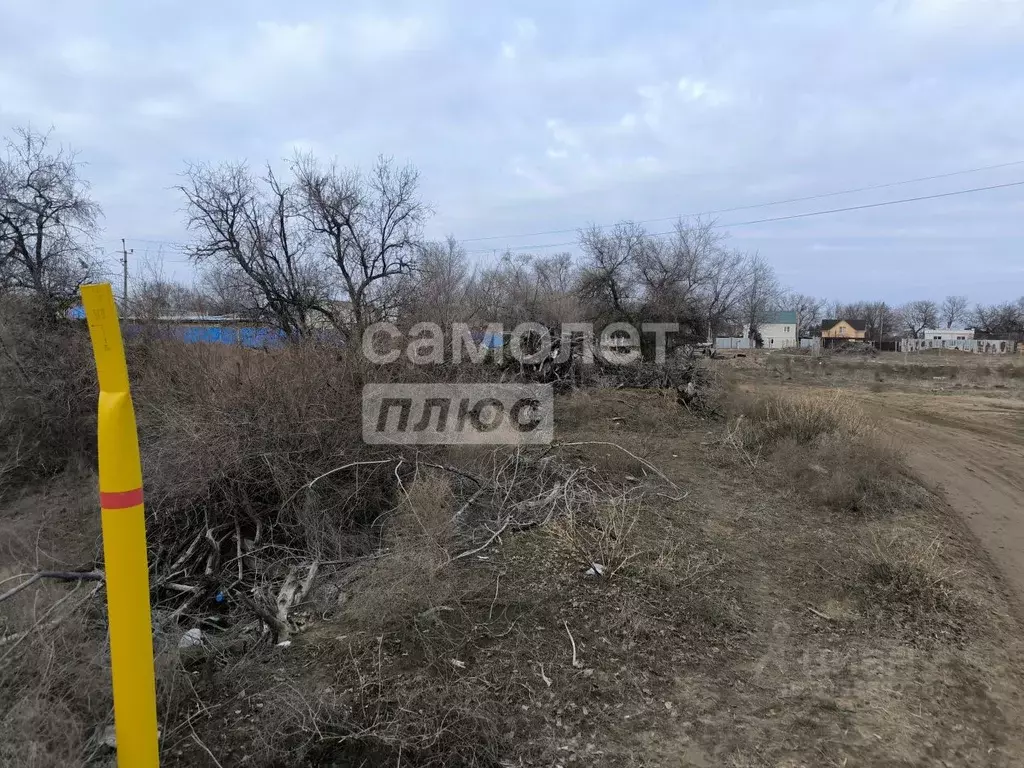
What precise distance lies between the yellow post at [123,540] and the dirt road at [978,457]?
628 centimetres

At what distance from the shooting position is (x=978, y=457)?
10078mm

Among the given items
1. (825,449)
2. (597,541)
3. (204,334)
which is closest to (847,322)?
(825,449)

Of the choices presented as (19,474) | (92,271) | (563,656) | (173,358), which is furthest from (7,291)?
(563,656)

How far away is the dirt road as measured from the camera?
6.37 metres

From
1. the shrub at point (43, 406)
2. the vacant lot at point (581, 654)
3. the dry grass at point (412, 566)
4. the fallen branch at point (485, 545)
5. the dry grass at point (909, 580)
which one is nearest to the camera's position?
the vacant lot at point (581, 654)

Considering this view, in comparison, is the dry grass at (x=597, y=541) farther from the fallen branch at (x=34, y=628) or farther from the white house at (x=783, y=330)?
the white house at (x=783, y=330)

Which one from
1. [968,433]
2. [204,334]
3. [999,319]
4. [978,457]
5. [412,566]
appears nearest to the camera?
[412,566]

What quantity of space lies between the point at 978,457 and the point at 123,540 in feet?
41.3

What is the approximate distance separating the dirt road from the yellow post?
20.6 feet

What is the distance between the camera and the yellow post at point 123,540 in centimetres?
140

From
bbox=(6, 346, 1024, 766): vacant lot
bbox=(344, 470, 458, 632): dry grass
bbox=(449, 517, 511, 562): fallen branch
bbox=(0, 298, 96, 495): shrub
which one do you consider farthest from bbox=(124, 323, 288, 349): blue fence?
bbox=(449, 517, 511, 562): fallen branch

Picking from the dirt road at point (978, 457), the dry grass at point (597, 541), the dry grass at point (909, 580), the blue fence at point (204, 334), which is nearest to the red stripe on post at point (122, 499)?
the dry grass at point (597, 541)

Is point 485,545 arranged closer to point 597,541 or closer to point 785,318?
point 597,541

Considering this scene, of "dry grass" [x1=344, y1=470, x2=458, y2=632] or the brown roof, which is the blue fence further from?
the brown roof
